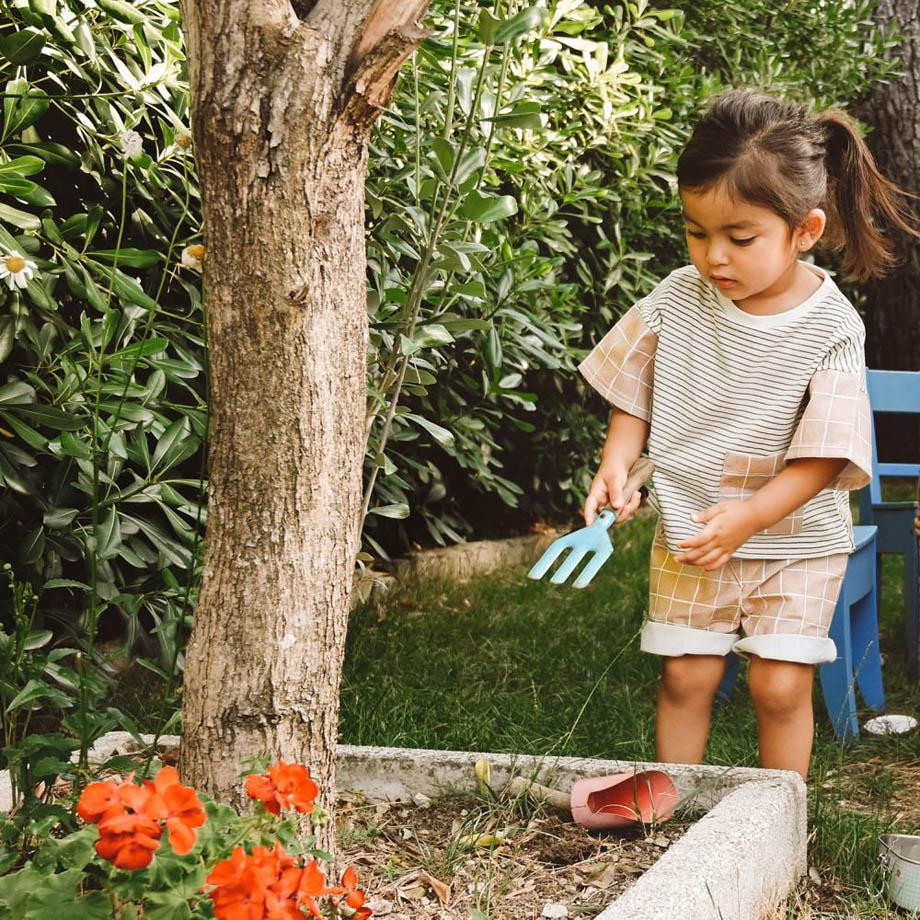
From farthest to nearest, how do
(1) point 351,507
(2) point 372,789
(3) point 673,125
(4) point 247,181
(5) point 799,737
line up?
(3) point 673,125, (5) point 799,737, (2) point 372,789, (1) point 351,507, (4) point 247,181

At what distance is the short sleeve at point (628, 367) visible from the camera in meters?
2.69

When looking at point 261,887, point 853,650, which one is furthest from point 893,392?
point 261,887

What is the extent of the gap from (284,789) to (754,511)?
1258mm

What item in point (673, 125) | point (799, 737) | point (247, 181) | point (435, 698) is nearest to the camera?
point (247, 181)

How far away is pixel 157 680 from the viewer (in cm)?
343

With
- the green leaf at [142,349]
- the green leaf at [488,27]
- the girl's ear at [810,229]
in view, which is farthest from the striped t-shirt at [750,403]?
the green leaf at [142,349]

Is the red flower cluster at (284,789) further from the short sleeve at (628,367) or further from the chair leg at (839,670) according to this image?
the chair leg at (839,670)

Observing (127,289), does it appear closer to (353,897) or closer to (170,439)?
(170,439)

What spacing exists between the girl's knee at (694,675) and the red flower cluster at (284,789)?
1.37 metres

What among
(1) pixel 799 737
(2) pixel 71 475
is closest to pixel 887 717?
(1) pixel 799 737

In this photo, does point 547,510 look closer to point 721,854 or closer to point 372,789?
point 372,789

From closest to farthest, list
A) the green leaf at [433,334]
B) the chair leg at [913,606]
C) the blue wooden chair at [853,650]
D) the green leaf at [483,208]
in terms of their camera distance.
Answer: the green leaf at [483,208] < the green leaf at [433,334] < the blue wooden chair at [853,650] < the chair leg at [913,606]

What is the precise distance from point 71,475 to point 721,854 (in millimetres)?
1598

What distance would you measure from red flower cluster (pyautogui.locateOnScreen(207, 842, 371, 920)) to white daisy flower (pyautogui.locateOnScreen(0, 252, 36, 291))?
131cm
